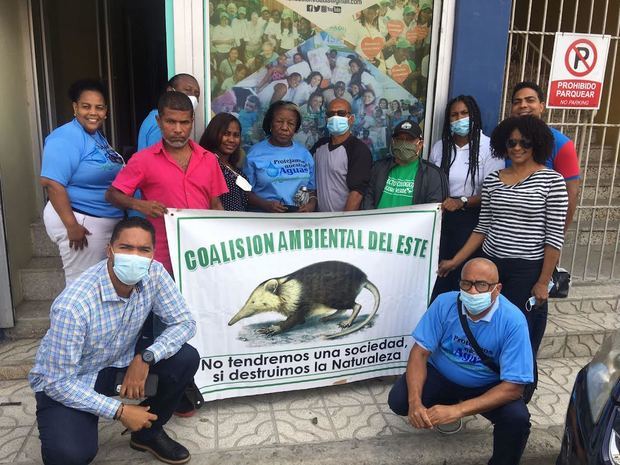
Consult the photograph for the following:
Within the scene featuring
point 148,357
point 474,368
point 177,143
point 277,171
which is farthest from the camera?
point 277,171

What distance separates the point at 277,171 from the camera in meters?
3.48

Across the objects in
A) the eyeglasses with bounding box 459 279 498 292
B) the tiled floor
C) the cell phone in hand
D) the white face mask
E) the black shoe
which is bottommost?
the tiled floor

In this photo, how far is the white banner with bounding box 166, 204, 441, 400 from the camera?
126 inches

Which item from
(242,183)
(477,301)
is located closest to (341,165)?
(242,183)

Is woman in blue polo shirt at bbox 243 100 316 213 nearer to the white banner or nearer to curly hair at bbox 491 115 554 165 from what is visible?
the white banner

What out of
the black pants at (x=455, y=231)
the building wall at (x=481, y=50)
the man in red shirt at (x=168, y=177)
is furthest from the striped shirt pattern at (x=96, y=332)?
the building wall at (x=481, y=50)

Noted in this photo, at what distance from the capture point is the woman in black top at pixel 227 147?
133 inches

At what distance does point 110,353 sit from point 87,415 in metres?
0.29

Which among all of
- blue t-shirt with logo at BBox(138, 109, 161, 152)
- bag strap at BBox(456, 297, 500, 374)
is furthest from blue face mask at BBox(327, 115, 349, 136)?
bag strap at BBox(456, 297, 500, 374)

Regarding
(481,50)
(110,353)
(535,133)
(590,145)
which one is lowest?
(110,353)

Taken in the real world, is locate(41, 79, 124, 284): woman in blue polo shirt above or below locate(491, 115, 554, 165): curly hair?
below

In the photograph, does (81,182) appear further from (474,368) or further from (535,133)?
(535,133)

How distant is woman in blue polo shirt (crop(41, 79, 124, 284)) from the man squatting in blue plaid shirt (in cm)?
65

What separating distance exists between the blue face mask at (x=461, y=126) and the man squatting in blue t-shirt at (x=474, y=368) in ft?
3.76
